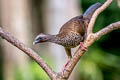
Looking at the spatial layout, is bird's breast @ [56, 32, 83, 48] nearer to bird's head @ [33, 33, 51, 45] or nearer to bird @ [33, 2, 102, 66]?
bird @ [33, 2, 102, 66]

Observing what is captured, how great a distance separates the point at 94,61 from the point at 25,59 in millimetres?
1334

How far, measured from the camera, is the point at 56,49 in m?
6.91

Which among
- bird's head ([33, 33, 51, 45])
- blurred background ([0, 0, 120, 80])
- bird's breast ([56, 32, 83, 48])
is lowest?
blurred background ([0, 0, 120, 80])

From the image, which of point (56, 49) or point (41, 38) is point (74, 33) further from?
point (56, 49)

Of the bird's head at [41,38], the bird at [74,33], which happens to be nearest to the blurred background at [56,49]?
the bird at [74,33]

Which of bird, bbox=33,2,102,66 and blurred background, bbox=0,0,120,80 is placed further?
blurred background, bbox=0,0,120,80

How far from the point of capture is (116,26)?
211 cm

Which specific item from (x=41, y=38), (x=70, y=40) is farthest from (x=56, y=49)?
(x=41, y=38)

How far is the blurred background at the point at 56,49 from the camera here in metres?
6.53

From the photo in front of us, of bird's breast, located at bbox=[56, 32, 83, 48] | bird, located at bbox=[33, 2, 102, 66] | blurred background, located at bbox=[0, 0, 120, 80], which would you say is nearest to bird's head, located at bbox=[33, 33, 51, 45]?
bird, located at bbox=[33, 2, 102, 66]

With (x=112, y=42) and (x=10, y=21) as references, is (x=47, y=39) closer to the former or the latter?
(x=10, y=21)

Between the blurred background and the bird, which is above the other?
the bird

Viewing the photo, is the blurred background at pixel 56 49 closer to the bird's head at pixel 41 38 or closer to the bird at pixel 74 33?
the bird at pixel 74 33

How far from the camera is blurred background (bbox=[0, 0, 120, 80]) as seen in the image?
21.4ft
